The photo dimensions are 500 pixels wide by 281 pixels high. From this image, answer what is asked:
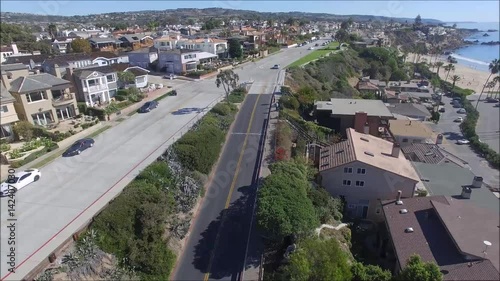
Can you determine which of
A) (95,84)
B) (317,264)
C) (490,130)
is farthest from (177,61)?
(490,130)

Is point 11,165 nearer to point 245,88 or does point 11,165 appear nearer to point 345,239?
point 345,239

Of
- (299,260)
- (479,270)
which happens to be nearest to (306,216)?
(299,260)

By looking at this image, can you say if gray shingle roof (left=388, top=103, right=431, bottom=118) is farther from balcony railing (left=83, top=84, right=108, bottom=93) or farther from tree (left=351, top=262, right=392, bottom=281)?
balcony railing (left=83, top=84, right=108, bottom=93)

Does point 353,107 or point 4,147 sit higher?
point 4,147

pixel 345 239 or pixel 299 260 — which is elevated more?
pixel 299 260

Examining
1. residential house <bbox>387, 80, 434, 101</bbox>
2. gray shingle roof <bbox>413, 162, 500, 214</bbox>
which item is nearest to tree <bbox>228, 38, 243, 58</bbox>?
residential house <bbox>387, 80, 434, 101</bbox>

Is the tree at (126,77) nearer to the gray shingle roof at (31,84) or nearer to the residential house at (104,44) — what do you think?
the gray shingle roof at (31,84)

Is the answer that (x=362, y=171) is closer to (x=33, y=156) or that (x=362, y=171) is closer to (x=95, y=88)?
(x=33, y=156)
